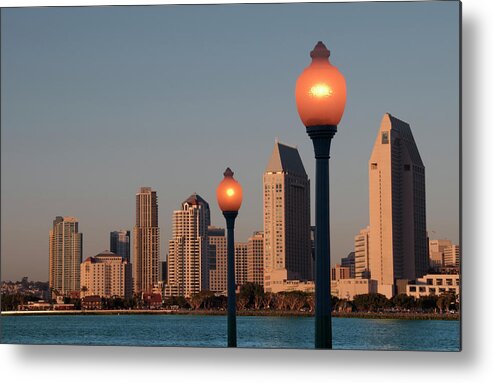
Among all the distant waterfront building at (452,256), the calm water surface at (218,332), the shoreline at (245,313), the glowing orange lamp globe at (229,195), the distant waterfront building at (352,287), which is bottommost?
the calm water surface at (218,332)

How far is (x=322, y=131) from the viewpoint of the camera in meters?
6.54

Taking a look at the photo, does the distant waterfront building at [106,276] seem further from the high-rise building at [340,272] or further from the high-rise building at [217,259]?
the high-rise building at [340,272]

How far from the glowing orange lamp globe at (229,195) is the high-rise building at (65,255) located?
3.66ft

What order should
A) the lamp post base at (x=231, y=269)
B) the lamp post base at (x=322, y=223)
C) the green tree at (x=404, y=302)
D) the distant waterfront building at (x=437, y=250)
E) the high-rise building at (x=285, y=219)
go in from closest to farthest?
the lamp post base at (x=322, y=223)
the distant waterfront building at (x=437, y=250)
the lamp post base at (x=231, y=269)
the high-rise building at (x=285, y=219)
the green tree at (x=404, y=302)

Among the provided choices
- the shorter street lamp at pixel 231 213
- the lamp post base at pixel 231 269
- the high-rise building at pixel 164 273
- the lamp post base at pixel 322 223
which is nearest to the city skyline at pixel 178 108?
the shorter street lamp at pixel 231 213

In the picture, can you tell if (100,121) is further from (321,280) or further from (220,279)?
(321,280)

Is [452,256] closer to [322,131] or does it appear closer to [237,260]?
[322,131]

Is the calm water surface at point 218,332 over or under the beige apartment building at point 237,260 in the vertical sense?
under

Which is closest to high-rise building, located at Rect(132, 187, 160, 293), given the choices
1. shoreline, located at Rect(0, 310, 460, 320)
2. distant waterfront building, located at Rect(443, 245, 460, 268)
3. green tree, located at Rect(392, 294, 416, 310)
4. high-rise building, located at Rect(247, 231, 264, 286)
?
shoreline, located at Rect(0, 310, 460, 320)

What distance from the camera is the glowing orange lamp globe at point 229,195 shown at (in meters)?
8.05

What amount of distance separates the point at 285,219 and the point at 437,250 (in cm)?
127

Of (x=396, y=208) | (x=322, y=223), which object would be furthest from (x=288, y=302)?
(x=322, y=223)

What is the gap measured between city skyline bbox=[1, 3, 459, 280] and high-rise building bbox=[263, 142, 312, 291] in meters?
0.11

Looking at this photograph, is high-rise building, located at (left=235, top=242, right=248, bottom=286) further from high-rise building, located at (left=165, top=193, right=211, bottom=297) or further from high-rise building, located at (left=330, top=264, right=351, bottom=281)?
high-rise building, located at (left=330, top=264, right=351, bottom=281)
